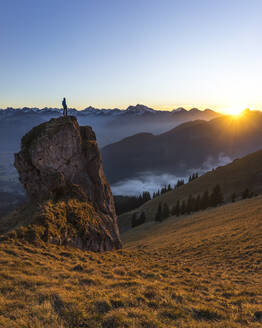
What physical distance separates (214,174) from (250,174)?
21.0 metres

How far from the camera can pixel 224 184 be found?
376 feet

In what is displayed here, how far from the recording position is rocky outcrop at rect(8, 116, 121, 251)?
65.0 feet

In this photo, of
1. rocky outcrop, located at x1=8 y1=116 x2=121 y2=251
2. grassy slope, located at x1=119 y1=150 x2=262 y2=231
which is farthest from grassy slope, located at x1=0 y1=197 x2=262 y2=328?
grassy slope, located at x1=119 y1=150 x2=262 y2=231

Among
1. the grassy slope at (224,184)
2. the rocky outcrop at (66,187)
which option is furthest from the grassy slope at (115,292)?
the grassy slope at (224,184)

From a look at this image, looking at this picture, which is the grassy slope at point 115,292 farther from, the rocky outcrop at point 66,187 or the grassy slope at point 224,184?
the grassy slope at point 224,184

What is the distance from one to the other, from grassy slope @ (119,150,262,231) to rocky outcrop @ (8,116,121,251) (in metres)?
67.6

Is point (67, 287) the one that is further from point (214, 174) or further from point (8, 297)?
point (214, 174)

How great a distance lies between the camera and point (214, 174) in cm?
13088

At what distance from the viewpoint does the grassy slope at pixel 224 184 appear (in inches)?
4154

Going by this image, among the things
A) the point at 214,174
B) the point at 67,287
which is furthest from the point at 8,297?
the point at 214,174

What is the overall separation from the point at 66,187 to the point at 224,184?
110 metres

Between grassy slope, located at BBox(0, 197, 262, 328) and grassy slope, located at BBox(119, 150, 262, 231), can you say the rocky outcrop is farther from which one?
grassy slope, located at BBox(119, 150, 262, 231)

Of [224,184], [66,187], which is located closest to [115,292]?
[66,187]

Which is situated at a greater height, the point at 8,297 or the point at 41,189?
the point at 41,189
